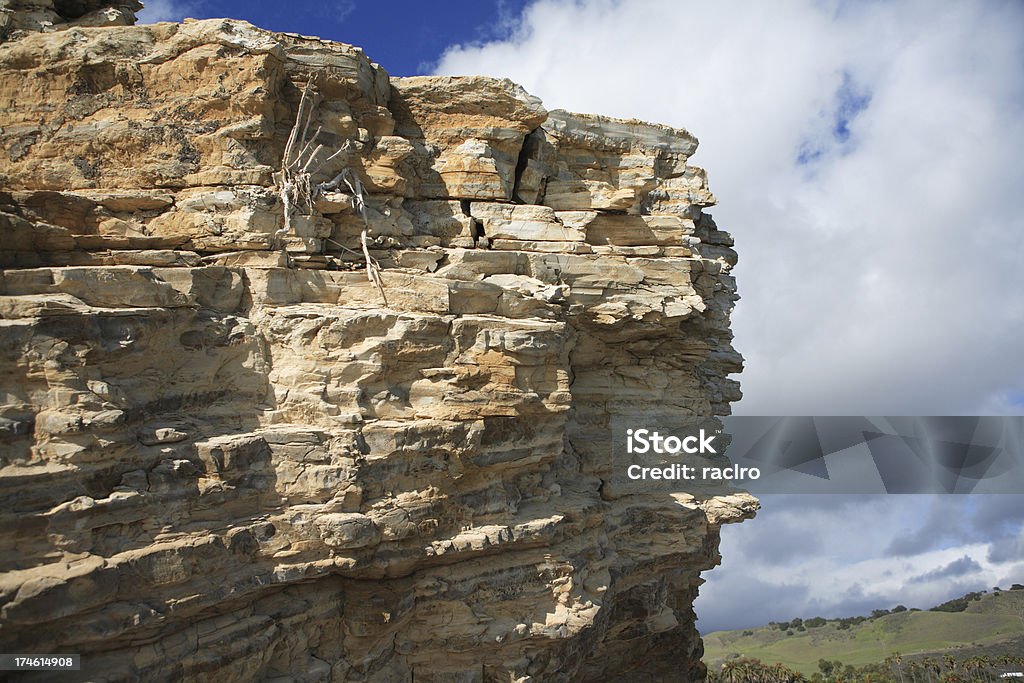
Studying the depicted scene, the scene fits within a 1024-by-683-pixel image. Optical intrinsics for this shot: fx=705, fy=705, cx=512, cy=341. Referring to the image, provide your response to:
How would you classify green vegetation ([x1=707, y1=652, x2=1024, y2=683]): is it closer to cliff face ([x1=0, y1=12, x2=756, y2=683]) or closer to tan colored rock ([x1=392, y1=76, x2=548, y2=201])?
cliff face ([x1=0, y1=12, x2=756, y2=683])

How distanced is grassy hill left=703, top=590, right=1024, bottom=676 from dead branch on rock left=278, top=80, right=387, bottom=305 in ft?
165

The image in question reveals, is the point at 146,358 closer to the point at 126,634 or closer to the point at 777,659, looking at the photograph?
the point at 126,634

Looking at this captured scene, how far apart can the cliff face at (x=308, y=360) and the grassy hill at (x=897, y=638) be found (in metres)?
45.7

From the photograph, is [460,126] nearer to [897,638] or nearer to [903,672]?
[903,672]

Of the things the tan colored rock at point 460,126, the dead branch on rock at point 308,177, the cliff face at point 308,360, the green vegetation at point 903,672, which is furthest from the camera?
the green vegetation at point 903,672

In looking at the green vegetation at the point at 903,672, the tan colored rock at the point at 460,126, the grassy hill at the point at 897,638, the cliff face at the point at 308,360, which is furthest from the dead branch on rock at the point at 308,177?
the grassy hill at the point at 897,638

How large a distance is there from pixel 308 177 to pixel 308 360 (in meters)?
3.62

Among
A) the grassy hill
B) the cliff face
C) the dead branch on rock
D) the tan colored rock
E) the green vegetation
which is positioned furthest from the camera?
the grassy hill

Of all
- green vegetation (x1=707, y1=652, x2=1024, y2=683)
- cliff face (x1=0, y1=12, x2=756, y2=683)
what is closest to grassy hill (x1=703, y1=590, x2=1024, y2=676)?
green vegetation (x1=707, y1=652, x2=1024, y2=683)

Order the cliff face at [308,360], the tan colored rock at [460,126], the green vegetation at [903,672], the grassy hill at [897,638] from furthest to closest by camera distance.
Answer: the grassy hill at [897,638]
the green vegetation at [903,672]
the tan colored rock at [460,126]
the cliff face at [308,360]

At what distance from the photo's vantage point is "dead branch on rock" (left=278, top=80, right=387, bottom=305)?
12.5m

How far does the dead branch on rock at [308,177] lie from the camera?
12.5 meters

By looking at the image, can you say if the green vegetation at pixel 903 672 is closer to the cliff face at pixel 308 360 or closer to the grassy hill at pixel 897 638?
the grassy hill at pixel 897 638

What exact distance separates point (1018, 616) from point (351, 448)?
60116 mm
